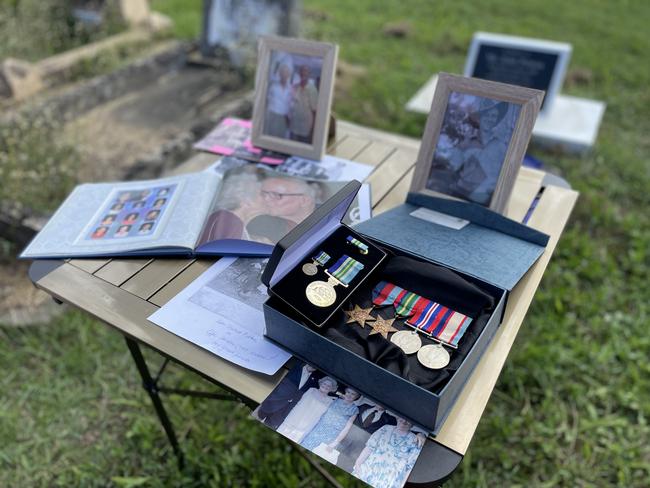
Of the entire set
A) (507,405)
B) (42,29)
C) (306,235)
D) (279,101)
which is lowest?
(507,405)

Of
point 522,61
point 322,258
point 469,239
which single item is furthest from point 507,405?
point 522,61

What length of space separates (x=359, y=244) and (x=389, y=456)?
1.78 ft

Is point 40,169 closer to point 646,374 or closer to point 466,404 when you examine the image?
point 466,404

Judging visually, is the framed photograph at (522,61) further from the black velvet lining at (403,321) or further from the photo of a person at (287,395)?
the photo of a person at (287,395)

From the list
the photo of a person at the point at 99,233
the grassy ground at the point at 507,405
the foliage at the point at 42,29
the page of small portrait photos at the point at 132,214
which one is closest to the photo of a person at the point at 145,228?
the page of small portrait photos at the point at 132,214

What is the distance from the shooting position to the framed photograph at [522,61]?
12.5ft

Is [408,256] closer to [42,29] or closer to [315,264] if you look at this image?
[315,264]

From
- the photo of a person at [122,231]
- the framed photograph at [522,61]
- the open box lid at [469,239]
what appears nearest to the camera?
the open box lid at [469,239]

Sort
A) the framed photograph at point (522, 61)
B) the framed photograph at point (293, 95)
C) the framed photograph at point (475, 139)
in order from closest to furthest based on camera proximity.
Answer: the framed photograph at point (475, 139)
the framed photograph at point (293, 95)
the framed photograph at point (522, 61)

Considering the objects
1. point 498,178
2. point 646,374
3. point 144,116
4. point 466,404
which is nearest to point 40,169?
point 144,116

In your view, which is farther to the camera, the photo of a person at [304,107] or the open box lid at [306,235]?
the photo of a person at [304,107]

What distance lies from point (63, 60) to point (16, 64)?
460 millimetres

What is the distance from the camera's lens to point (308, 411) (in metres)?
1.06

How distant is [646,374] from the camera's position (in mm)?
2350
